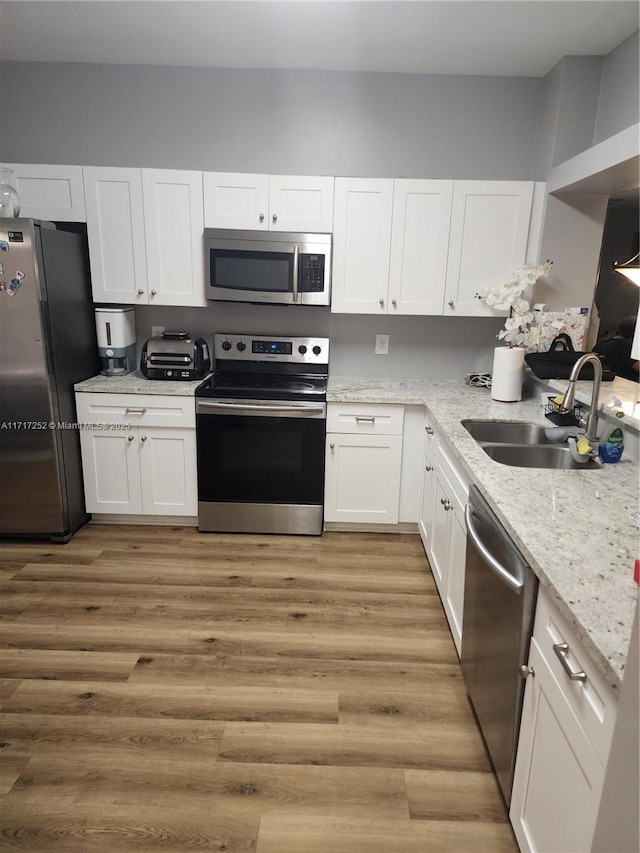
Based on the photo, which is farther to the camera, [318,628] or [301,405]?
[301,405]

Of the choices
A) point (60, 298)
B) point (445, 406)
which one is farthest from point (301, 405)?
point (60, 298)

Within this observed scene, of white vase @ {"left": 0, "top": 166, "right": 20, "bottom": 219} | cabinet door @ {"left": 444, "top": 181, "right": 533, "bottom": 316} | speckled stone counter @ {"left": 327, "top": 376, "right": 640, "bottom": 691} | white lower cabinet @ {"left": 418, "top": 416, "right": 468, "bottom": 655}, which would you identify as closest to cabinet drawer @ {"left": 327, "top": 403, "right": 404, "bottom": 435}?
white lower cabinet @ {"left": 418, "top": 416, "right": 468, "bottom": 655}

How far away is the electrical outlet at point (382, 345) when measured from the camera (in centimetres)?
336


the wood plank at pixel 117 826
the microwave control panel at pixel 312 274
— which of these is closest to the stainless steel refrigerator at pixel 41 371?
the microwave control panel at pixel 312 274

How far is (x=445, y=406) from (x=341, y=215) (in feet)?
3.98

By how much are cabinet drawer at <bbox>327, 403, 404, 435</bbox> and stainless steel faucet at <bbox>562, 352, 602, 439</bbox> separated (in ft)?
3.44

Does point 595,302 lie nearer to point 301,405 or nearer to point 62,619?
point 301,405

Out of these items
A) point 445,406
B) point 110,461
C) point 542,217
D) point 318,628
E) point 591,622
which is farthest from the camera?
point 110,461

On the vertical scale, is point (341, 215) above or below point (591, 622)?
above

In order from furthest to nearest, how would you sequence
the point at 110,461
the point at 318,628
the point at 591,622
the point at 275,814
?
the point at 110,461 < the point at 318,628 < the point at 275,814 < the point at 591,622

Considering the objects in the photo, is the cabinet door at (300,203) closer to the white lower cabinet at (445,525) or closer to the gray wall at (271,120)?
the gray wall at (271,120)

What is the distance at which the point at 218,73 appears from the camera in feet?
9.91

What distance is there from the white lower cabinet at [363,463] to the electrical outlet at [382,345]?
60 cm

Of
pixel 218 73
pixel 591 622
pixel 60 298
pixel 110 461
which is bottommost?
pixel 110 461
